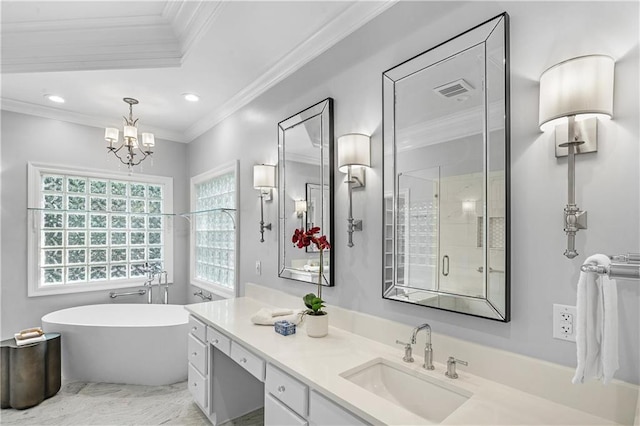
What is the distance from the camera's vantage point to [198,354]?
2396 mm

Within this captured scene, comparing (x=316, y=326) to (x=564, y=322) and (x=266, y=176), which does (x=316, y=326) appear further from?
(x=266, y=176)

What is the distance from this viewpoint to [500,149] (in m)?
A: 1.32

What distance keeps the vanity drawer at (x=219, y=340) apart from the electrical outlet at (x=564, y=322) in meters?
1.65

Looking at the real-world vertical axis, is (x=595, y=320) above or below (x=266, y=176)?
below

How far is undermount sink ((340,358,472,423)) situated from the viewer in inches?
50.7

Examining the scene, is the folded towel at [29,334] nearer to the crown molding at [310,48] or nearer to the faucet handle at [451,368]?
the crown molding at [310,48]

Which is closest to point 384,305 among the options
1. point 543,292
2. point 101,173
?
point 543,292

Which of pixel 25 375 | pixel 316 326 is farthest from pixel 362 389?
pixel 25 375

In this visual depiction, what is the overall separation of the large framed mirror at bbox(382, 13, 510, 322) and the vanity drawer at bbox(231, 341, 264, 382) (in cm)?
75

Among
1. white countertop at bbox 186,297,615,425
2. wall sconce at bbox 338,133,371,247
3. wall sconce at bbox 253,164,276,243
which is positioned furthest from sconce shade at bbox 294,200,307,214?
white countertop at bbox 186,297,615,425

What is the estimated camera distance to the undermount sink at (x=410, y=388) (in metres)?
1.29

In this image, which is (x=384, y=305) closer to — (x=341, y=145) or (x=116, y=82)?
(x=341, y=145)

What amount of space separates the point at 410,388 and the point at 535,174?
1.01 metres

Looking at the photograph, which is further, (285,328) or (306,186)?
(306,186)
